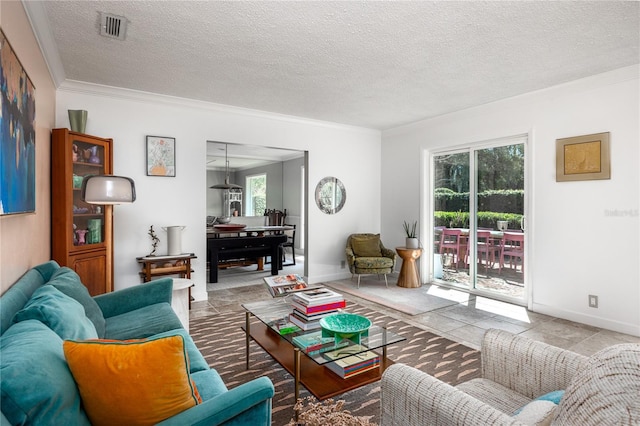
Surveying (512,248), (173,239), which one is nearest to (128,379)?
(173,239)

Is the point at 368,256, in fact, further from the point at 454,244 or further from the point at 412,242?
the point at 454,244

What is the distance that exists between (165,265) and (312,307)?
8.43ft

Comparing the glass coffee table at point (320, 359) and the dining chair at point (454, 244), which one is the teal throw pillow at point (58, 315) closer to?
the glass coffee table at point (320, 359)

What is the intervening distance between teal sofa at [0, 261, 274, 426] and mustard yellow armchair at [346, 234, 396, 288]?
3313mm

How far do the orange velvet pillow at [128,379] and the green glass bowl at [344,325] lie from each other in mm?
1084

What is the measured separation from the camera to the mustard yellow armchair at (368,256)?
5039mm

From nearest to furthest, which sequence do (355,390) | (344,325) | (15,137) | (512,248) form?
(15,137)
(344,325)
(355,390)
(512,248)

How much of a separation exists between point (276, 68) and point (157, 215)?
2.32m

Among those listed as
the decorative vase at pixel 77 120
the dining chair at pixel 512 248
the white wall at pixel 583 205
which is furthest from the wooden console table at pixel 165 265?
the white wall at pixel 583 205

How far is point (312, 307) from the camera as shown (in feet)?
7.73

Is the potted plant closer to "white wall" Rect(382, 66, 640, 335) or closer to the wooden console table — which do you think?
"white wall" Rect(382, 66, 640, 335)

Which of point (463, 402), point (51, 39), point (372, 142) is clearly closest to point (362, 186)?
point (372, 142)

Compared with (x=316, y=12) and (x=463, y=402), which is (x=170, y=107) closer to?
(x=316, y=12)

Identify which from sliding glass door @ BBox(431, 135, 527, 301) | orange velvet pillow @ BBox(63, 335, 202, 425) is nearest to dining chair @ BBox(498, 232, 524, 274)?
sliding glass door @ BBox(431, 135, 527, 301)
